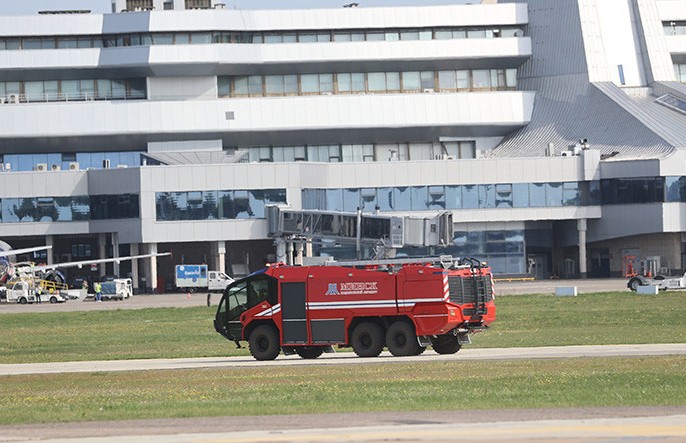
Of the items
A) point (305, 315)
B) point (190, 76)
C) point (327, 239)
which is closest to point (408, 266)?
point (305, 315)

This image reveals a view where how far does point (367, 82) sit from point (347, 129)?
608cm

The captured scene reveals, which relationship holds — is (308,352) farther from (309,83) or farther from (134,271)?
(309,83)

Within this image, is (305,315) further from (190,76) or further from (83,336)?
(190,76)

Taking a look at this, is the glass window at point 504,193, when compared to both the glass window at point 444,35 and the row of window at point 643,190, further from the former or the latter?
the glass window at point 444,35

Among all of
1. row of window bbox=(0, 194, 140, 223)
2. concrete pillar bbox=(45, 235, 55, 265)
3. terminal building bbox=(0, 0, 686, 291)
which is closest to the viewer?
terminal building bbox=(0, 0, 686, 291)

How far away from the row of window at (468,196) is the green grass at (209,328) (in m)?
34.2

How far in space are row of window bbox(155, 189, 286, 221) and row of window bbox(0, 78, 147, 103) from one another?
14965 millimetres

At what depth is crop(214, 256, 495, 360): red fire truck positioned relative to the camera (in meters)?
48.5

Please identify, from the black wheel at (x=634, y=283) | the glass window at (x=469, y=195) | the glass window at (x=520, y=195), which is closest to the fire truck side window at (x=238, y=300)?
the black wheel at (x=634, y=283)

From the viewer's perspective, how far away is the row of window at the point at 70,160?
13262 cm

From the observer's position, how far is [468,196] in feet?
417

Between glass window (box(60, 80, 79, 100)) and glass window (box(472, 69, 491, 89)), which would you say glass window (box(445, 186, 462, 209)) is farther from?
glass window (box(60, 80, 79, 100))

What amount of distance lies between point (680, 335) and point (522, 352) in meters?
9.67

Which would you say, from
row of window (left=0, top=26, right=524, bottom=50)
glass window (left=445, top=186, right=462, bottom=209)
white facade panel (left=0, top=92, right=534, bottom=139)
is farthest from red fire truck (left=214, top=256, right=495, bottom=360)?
row of window (left=0, top=26, right=524, bottom=50)
